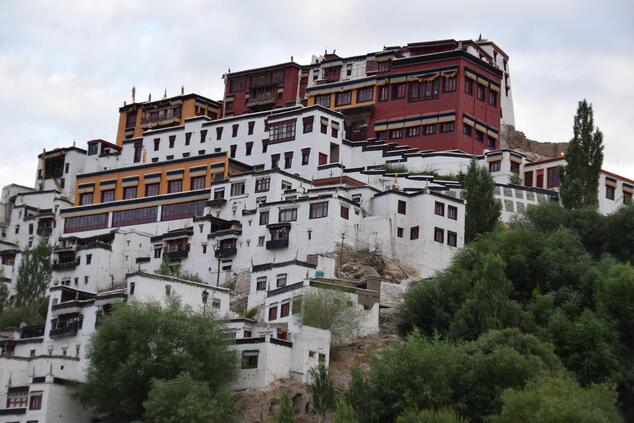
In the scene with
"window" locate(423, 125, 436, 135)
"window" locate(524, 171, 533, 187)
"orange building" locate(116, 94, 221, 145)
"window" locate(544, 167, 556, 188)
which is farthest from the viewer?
"orange building" locate(116, 94, 221, 145)

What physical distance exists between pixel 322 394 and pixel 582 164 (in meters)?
27.0

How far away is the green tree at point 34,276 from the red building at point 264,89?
23238 mm

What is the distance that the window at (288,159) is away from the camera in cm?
9038

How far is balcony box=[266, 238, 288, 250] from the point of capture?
7650cm

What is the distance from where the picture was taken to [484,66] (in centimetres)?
9712

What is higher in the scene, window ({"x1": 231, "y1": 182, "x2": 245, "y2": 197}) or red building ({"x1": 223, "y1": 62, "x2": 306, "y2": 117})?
red building ({"x1": 223, "y1": 62, "x2": 306, "y2": 117})

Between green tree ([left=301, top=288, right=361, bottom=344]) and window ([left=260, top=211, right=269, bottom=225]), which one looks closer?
green tree ([left=301, top=288, right=361, bottom=344])

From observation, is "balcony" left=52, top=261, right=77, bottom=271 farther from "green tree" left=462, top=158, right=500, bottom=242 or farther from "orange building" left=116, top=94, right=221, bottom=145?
"orange building" left=116, top=94, right=221, bottom=145

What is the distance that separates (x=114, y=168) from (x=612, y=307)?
154 ft

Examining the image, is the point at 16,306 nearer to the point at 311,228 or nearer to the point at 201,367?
the point at 311,228

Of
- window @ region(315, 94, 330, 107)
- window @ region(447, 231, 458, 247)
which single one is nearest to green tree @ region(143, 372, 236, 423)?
window @ region(447, 231, 458, 247)

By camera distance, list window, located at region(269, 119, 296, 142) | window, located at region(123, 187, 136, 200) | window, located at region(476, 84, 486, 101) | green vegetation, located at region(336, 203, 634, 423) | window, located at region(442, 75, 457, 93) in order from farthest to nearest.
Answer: window, located at region(476, 84, 486, 101) < window, located at region(442, 75, 457, 93) < window, located at region(123, 187, 136, 200) < window, located at region(269, 119, 296, 142) < green vegetation, located at region(336, 203, 634, 423)

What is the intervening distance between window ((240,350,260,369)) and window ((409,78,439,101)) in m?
37.9

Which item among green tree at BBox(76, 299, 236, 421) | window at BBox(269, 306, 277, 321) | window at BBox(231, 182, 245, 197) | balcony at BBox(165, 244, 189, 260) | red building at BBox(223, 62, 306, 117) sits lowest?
green tree at BBox(76, 299, 236, 421)
